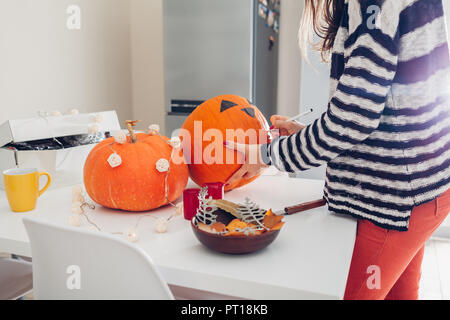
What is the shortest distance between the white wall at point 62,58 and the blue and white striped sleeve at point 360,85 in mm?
2011

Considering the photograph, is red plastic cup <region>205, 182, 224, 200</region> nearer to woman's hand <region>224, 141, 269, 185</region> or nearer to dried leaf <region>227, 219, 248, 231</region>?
woman's hand <region>224, 141, 269, 185</region>

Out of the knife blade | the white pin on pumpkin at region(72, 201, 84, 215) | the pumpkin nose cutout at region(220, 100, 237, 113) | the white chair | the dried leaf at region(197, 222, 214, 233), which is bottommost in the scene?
the white chair

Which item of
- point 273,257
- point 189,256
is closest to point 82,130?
point 189,256

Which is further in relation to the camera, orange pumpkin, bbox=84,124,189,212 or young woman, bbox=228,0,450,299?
orange pumpkin, bbox=84,124,189,212

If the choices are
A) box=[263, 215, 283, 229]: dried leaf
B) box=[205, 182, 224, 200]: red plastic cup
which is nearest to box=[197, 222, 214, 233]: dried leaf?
box=[263, 215, 283, 229]: dried leaf

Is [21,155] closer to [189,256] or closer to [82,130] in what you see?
[82,130]

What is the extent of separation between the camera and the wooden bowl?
78 cm

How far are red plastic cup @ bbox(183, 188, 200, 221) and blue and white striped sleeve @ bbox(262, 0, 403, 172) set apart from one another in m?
0.28

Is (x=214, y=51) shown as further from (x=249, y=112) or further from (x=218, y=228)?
(x=218, y=228)

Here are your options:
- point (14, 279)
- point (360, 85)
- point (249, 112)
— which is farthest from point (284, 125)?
point (14, 279)

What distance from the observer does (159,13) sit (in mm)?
3387

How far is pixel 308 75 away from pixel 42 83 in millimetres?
1641

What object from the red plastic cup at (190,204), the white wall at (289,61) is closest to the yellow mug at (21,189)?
the red plastic cup at (190,204)
